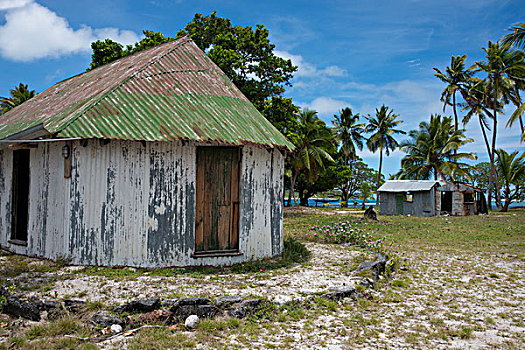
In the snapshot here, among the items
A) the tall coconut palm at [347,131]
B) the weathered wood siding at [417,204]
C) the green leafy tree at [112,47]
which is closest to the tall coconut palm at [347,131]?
the tall coconut palm at [347,131]

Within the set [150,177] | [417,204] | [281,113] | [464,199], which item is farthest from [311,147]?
[150,177]

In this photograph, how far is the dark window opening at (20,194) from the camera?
954 cm

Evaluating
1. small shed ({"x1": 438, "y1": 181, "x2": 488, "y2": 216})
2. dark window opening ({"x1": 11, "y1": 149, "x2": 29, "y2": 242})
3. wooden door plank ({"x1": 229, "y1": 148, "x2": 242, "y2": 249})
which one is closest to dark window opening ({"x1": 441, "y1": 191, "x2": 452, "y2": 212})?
small shed ({"x1": 438, "y1": 181, "x2": 488, "y2": 216})

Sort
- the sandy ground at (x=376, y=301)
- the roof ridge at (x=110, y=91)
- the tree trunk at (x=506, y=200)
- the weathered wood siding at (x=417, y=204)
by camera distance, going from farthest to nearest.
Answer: the tree trunk at (x=506, y=200) → the weathered wood siding at (x=417, y=204) → the roof ridge at (x=110, y=91) → the sandy ground at (x=376, y=301)

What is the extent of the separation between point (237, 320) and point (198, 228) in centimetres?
317

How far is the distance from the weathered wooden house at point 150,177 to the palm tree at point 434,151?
108 feet

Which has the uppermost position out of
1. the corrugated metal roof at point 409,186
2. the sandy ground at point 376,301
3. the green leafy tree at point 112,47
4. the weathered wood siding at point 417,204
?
the green leafy tree at point 112,47

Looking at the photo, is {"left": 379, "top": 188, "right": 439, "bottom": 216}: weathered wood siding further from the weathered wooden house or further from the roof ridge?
the roof ridge

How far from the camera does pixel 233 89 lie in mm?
10352

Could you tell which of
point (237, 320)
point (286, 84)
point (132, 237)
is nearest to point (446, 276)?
point (237, 320)

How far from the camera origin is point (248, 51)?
2227cm

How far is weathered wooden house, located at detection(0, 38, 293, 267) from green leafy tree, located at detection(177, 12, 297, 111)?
12.9 metres

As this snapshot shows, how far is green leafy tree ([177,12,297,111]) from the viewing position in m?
22.0

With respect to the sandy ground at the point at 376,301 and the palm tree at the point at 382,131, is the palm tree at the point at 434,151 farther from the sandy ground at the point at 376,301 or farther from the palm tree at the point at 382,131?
the sandy ground at the point at 376,301
